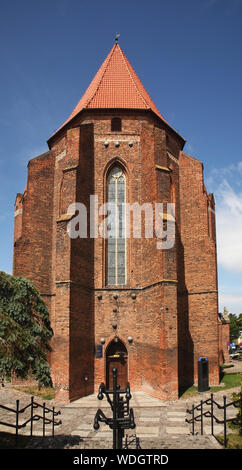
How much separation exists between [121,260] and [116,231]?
56.1 inches

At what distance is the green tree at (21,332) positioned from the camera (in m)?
7.23

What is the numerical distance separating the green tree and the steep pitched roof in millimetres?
13289

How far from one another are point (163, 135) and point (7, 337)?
13624 millimetres

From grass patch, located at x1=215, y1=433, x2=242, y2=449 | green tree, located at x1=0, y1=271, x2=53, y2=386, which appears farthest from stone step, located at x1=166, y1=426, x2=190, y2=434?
green tree, located at x1=0, y1=271, x2=53, y2=386

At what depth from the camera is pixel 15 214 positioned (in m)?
22.6

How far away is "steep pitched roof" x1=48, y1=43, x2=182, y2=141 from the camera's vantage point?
19656 mm

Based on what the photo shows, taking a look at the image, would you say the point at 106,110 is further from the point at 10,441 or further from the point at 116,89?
the point at 10,441

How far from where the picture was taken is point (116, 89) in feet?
68.2

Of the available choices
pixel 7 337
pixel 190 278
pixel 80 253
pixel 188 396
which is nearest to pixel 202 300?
pixel 190 278

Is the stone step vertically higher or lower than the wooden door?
lower

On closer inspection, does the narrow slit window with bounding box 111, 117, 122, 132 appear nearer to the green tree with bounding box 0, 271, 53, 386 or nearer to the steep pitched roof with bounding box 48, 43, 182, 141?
the steep pitched roof with bounding box 48, 43, 182, 141

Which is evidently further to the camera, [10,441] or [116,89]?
[116,89]

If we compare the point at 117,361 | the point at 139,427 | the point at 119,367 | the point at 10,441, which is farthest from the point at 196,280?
the point at 10,441

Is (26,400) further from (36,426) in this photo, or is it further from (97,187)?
(97,187)
